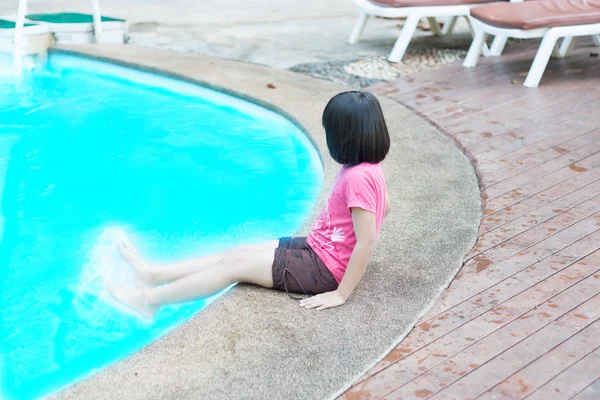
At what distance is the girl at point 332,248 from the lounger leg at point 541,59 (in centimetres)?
365

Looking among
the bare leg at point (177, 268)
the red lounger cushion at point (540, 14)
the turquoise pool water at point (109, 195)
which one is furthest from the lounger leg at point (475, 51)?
the bare leg at point (177, 268)

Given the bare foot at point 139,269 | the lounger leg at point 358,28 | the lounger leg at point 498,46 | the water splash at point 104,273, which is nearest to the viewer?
the bare foot at point 139,269

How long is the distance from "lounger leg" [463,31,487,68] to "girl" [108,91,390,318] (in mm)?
4312

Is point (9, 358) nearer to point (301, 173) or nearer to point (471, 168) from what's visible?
point (301, 173)

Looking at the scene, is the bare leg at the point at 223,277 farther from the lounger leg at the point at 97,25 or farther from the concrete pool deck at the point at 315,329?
the lounger leg at the point at 97,25

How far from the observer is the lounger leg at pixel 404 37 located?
6797mm

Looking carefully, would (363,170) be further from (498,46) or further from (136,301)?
(498,46)

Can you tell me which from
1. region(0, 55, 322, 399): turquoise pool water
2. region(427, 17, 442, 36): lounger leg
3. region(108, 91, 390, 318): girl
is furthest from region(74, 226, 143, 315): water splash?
region(427, 17, 442, 36): lounger leg

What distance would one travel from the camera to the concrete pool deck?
Result: 7.25 ft

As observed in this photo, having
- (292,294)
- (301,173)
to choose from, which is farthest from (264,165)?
(292,294)

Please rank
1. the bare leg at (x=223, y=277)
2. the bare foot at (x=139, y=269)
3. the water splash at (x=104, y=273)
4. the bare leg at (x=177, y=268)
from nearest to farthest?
the bare leg at (x=223, y=277)
the bare leg at (x=177, y=268)
the bare foot at (x=139, y=269)
the water splash at (x=104, y=273)

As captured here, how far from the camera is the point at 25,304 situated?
3416 millimetres

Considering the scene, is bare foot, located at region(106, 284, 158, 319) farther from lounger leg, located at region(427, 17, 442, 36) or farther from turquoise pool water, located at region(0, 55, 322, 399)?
lounger leg, located at region(427, 17, 442, 36)

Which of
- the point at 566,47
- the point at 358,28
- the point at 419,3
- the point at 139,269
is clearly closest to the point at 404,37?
the point at 419,3
